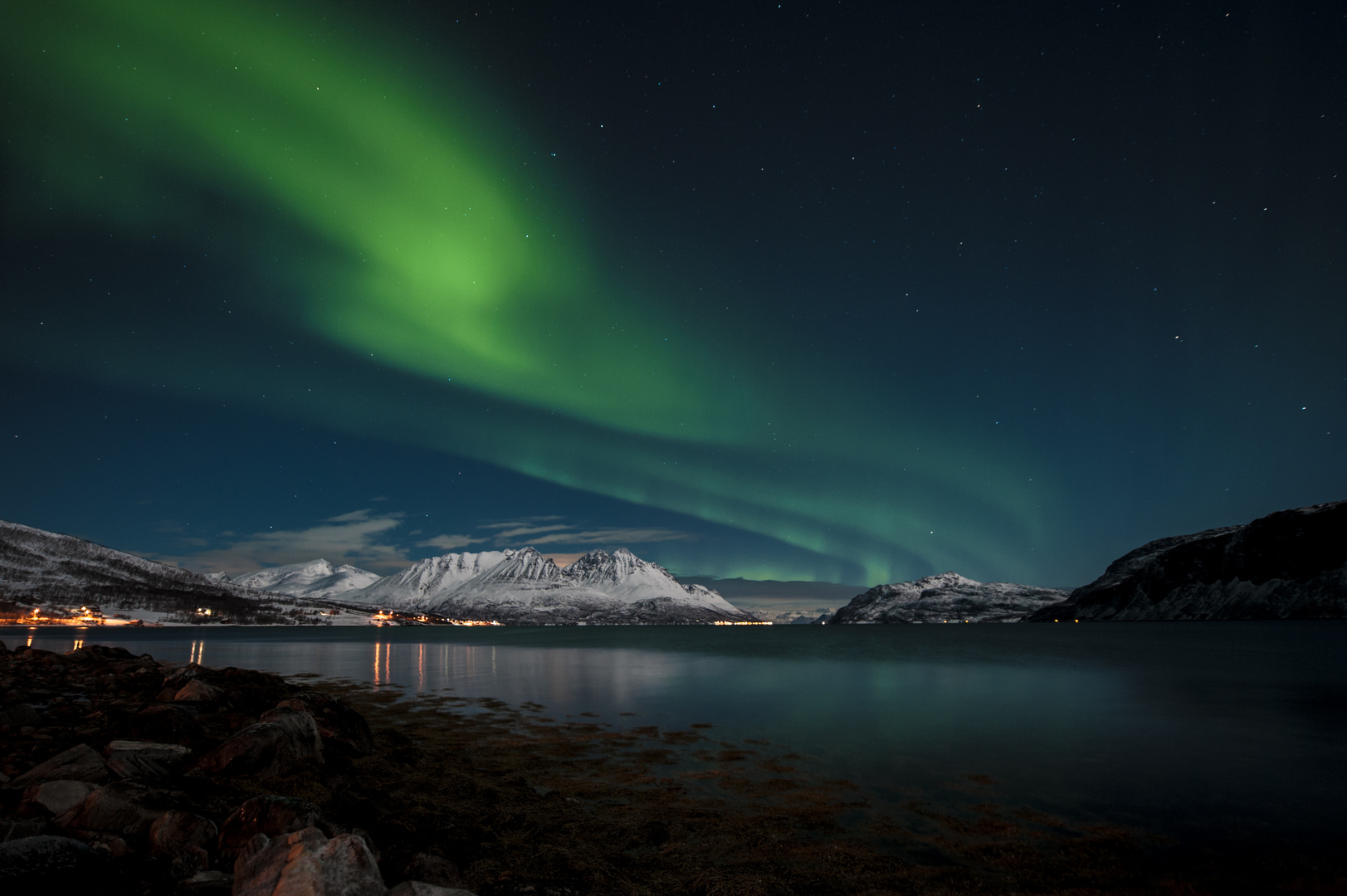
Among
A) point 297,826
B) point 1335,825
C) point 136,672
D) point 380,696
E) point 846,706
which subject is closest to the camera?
point 297,826

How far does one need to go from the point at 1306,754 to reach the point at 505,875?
25937mm

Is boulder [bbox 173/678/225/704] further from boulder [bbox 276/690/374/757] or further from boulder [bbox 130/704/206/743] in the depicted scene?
boulder [bbox 130/704/206/743]

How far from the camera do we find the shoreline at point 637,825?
9719 millimetres

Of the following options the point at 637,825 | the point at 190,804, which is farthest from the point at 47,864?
the point at 637,825

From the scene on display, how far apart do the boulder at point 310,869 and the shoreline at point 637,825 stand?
27.1 inches

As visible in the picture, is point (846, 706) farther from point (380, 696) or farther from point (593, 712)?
point (380, 696)

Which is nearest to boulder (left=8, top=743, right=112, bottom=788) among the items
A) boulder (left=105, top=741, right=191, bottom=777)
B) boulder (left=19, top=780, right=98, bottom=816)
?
boulder (left=105, top=741, right=191, bottom=777)

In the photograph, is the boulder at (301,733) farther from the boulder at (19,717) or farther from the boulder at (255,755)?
the boulder at (19,717)

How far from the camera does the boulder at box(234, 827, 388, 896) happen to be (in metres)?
6.72

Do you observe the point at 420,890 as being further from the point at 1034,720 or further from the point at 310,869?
the point at 1034,720

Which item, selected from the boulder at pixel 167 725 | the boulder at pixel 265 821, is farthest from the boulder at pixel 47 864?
the boulder at pixel 167 725

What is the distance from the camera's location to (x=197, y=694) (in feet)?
63.6

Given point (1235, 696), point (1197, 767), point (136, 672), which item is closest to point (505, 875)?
point (1197, 767)

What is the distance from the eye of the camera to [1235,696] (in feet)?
119
